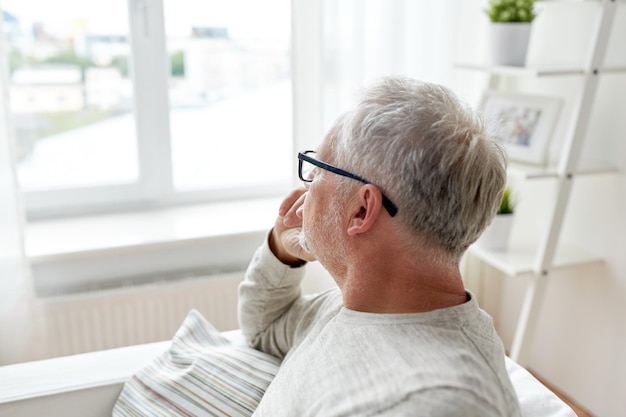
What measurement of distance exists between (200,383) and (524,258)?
136 centimetres

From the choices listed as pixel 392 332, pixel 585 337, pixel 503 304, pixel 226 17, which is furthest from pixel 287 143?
pixel 392 332

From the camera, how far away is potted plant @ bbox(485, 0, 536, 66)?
7.24 feet

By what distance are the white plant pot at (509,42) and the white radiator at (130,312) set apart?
3.86 feet

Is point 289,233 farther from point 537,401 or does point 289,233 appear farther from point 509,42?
point 509,42

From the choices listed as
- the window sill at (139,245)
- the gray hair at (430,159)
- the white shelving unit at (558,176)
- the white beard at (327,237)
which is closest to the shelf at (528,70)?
the white shelving unit at (558,176)

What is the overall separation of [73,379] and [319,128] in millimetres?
1280

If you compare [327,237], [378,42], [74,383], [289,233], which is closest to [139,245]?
[74,383]

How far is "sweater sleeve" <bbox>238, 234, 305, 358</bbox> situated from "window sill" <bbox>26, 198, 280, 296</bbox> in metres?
0.86

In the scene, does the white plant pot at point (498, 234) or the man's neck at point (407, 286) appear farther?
the white plant pot at point (498, 234)

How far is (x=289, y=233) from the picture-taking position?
1453 mm

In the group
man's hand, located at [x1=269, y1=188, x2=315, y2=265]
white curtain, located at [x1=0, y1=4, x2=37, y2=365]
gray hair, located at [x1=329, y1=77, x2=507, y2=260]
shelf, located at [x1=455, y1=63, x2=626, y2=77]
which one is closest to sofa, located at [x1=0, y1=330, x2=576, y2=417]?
man's hand, located at [x1=269, y1=188, x2=315, y2=265]

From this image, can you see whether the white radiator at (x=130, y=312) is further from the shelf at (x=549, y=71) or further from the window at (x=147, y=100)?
the shelf at (x=549, y=71)

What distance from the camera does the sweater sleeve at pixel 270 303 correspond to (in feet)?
4.84

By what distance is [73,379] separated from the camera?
1.45 meters
